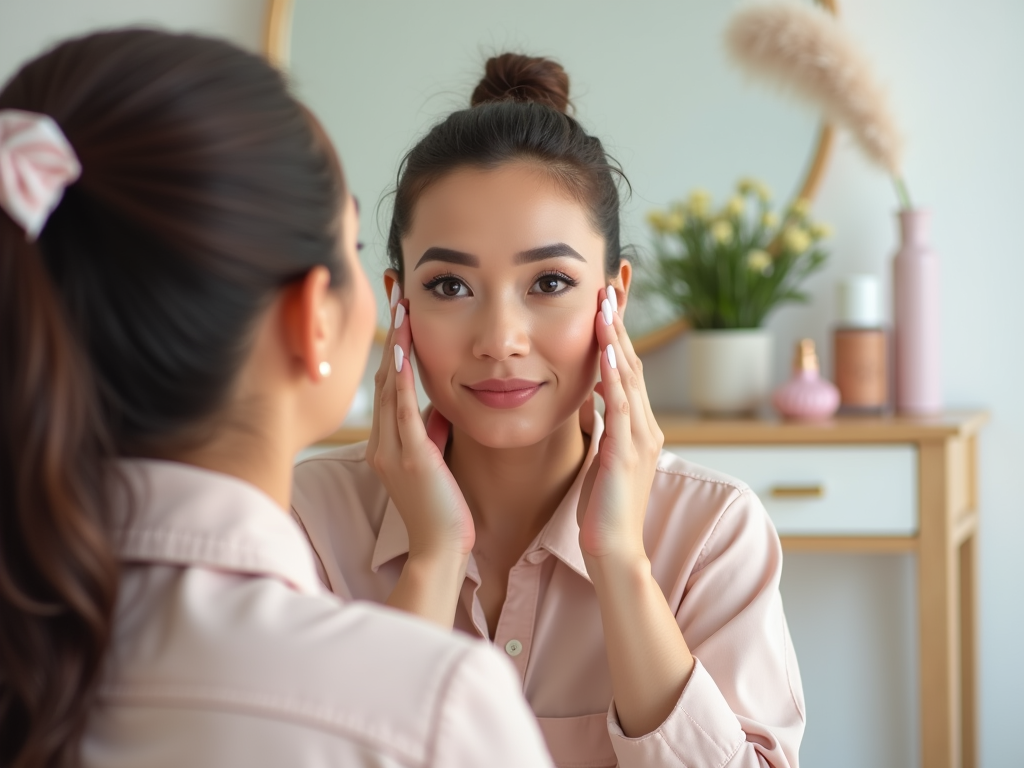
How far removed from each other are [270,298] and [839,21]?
1.85 meters

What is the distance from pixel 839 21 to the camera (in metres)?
2.19

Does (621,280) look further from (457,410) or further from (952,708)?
(952,708)

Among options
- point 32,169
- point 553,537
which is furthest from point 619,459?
point 32,169

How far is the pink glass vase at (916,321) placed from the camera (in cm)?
207

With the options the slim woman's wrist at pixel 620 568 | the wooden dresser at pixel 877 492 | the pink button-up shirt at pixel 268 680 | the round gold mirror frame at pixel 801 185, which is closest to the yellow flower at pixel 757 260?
the round gold mirror frame at pixel 801 185

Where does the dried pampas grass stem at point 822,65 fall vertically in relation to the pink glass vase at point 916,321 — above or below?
above

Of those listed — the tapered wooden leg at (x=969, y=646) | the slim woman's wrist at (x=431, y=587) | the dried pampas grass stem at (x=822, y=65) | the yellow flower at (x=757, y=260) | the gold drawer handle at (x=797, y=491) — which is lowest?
the tapered wooden leg at (x=969, y=646)

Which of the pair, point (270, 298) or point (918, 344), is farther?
point (918, 344)

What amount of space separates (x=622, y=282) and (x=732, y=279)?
0.87m

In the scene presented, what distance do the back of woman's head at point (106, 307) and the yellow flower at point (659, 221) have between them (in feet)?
A: 5.20

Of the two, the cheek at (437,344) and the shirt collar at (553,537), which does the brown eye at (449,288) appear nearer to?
the cheek at (437,344)

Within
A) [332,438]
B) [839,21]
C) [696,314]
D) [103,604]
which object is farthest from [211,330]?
[839,21]

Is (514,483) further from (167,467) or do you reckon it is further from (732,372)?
(732,372)

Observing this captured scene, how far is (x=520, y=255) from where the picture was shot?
1.19m
